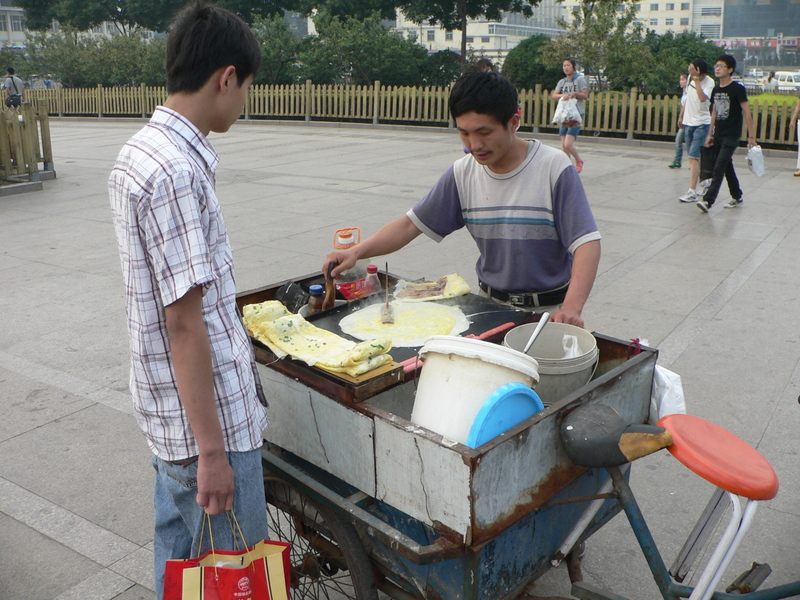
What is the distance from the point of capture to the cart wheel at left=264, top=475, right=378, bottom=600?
7.16 ft

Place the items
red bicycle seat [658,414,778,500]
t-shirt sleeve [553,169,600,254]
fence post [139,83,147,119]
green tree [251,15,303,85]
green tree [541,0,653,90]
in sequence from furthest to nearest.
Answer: green tree [251,15,303,85] < fence post [139,83,147,119] < green tree [541,0,653,90] < t-shirt sleeve [553,169,600,254] < red bicycle seat [658,414,778,500]

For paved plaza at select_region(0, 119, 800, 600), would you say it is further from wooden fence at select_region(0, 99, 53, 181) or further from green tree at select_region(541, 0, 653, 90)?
green tree at select_region(541, 0, 653, 90)

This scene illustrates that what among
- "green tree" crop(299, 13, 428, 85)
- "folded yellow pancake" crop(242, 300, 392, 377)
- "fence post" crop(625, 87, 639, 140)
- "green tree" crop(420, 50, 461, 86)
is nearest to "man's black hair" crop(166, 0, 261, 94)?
"folded yellow pancake" crop(242, 300, 392, 377)

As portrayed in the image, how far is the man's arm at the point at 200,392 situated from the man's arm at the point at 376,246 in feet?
3.63

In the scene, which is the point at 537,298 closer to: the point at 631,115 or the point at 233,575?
the point at 233,575

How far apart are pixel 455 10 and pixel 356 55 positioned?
7962mm

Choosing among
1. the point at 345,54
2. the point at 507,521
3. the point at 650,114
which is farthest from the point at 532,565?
the point at 345,54

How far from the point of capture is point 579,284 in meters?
2.63

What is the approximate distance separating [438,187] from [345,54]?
998 inches

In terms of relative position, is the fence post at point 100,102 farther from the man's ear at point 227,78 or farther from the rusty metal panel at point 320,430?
the man's ear at point 227,78

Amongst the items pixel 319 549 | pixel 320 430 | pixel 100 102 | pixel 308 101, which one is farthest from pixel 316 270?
pixel 100 102

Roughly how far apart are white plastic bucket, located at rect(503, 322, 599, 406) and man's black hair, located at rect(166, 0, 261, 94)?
45.1 inches

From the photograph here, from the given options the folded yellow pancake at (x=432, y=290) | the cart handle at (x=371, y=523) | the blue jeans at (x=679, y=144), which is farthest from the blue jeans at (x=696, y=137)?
the cart handle at (x=371, y=523)

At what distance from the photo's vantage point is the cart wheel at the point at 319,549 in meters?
2.18
